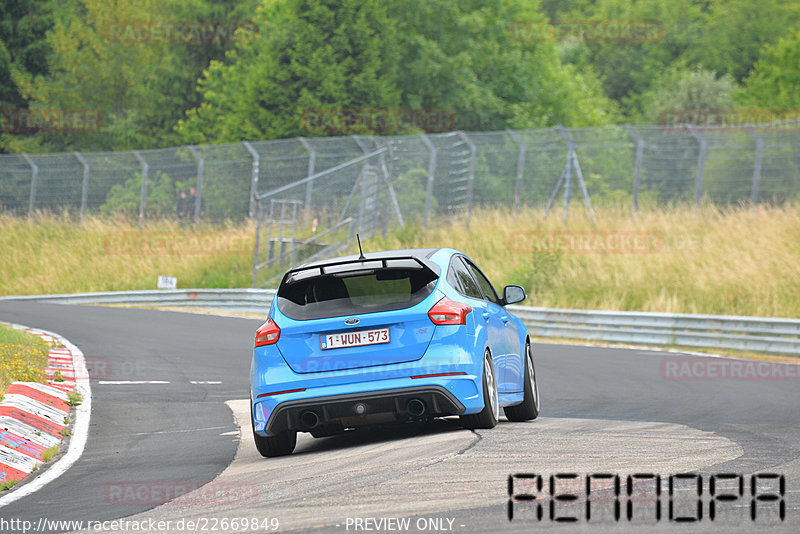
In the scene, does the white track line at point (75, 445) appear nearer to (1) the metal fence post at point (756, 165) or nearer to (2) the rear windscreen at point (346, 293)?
(2) the rear windscreen at point (346, 293)

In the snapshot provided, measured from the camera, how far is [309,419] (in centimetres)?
897

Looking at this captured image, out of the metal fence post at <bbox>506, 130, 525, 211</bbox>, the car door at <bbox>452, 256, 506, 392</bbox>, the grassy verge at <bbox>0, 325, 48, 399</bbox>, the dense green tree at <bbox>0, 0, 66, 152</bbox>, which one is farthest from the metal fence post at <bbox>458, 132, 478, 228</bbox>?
the dense green tree at <bbox>0, 0, 66, 152</bbox>

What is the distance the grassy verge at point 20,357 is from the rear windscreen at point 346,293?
12.0 ft

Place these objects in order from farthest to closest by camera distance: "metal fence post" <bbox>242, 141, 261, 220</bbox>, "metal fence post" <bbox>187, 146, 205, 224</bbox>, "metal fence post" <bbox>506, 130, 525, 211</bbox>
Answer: "metal fence post" <bbox>187, 146, 205, 224</bbox>
"metal fence post" <bbox>242, 141, 261, 220</bbox>
"metal fence post" <bbox>506, 130, 525, 211</bbox>

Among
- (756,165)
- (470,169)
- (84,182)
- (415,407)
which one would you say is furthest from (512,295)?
(84,182)

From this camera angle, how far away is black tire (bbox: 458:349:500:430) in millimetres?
9195

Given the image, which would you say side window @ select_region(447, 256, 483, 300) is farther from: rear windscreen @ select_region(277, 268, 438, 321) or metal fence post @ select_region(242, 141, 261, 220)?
metal fence post @ select_region(242, 141, 261, 220)

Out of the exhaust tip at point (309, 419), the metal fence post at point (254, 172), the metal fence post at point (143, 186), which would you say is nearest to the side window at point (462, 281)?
the exhaust tip at point (309, 419)

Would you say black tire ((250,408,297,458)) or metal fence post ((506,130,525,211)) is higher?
metal fence post ((506,130,525,211))

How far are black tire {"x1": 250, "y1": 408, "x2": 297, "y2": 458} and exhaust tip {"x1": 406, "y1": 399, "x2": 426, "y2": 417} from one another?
1.00 metres

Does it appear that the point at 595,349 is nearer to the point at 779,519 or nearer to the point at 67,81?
the point at 779,519

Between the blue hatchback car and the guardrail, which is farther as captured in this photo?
the guardrail

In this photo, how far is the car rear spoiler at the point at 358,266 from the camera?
30.5ft

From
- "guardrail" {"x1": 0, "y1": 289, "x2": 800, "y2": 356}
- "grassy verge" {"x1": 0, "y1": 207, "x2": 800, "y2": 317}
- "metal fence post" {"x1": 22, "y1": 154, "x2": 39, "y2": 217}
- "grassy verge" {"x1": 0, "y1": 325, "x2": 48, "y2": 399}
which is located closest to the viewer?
"grassy verge" {"x1": 0, "y1": 325, "x2": 48, "y2": 399}
